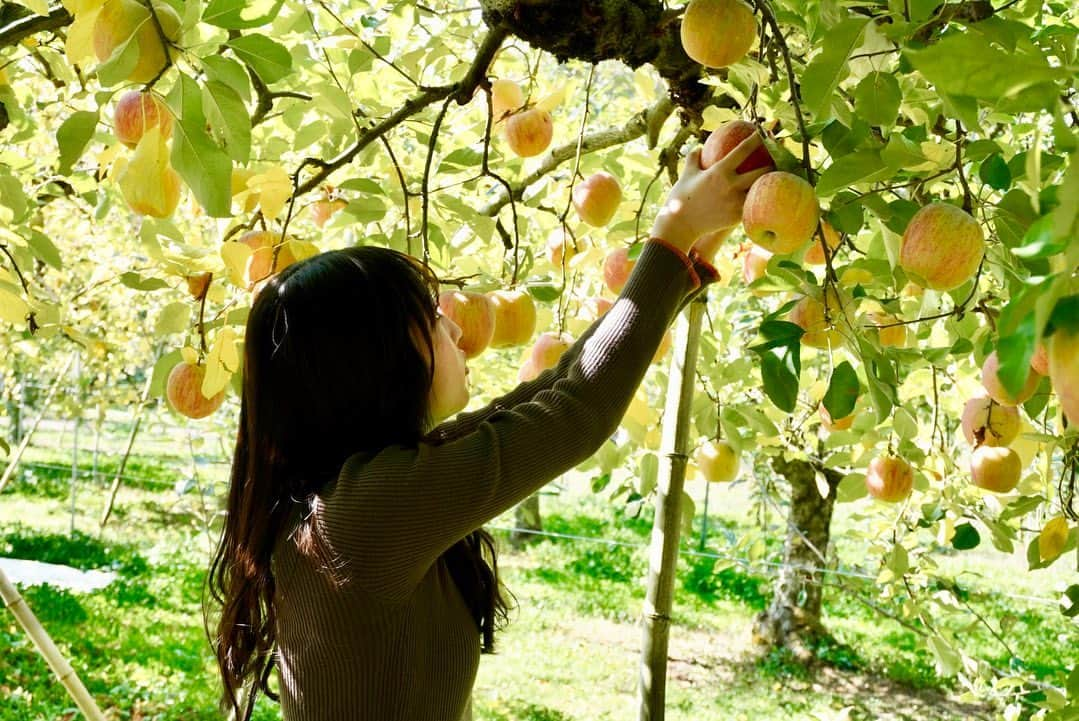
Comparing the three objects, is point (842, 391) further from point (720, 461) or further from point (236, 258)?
point (720, 461)

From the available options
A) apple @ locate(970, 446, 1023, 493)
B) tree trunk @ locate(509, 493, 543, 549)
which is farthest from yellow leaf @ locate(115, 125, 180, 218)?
tree trunk @ locate(509, 493, 543, 549)

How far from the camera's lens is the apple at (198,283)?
1115 millimetres

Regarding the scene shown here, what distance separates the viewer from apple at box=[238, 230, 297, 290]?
112cm

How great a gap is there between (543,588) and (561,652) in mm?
1354

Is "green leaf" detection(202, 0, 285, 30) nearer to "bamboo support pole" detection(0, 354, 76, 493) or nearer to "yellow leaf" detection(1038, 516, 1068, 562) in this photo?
"yellow leaf" detection(1038, 516, 1068, 562)

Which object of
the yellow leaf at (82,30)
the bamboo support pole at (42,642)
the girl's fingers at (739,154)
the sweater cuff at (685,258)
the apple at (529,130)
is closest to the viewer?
the yellow leaf at (82,30)

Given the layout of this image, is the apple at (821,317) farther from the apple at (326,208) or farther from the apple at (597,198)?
the apple at (326,208)

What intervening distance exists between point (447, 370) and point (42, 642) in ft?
4.03

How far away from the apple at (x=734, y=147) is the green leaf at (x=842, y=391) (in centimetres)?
23

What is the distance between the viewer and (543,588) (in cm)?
629

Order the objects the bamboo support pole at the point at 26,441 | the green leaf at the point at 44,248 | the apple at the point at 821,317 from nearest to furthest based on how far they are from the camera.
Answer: the apple at the point at 821,317, the green leaf at the point at 44,248, the bamboo support pole at the point at 26,441

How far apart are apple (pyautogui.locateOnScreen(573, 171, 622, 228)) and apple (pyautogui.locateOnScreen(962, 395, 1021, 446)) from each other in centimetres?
61

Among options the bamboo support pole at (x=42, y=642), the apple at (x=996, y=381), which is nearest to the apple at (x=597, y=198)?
the apple at (x=996, y=381)

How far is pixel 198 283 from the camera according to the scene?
1.16m
